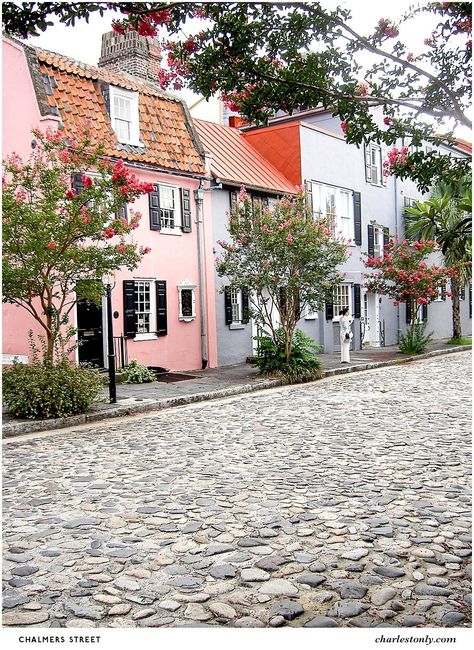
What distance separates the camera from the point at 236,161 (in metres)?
21.0

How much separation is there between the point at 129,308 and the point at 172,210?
3.28 metres

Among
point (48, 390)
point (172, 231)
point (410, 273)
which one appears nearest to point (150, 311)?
point (172, 231)

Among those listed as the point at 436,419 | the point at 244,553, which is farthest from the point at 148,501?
the point at 436,419

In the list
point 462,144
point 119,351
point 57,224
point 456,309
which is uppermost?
point 57,224

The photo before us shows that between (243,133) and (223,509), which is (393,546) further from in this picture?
(243,133)

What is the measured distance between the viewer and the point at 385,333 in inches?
1061

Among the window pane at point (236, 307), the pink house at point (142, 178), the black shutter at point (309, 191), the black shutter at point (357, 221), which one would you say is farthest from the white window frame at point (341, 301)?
the pink house at point (142, 178)

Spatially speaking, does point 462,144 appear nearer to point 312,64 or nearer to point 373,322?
point 312,64

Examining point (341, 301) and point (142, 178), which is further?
point (341, 301)

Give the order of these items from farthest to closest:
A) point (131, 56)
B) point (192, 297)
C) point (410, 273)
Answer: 1. point (410, 273)
2. point (131, 56)
3. point (192, 297)

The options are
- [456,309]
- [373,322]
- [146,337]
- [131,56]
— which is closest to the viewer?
[146,337]

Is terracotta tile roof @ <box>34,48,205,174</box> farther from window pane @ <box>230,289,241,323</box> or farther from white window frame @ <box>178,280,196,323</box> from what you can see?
window pane @ <box>230,289,241,323</box>

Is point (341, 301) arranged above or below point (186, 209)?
below

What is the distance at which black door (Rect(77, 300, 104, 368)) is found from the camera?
15.2 metres
